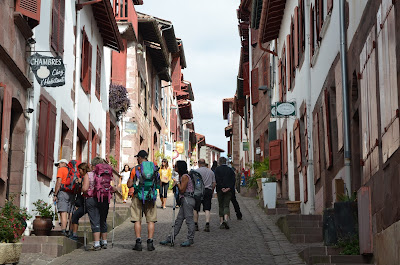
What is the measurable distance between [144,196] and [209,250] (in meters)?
1.43

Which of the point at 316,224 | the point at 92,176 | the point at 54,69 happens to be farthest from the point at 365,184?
the point at 54,69

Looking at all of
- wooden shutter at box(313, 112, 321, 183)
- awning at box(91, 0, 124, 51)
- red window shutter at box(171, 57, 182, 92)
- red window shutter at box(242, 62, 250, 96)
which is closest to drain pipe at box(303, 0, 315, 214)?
wooden shutter at box(313, 112, 321, 183)

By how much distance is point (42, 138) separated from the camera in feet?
46.2

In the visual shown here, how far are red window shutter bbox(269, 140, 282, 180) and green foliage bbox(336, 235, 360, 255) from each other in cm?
1359

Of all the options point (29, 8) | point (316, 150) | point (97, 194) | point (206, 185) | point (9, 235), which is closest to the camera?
point (9, 235)

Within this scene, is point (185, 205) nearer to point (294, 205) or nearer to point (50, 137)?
point (50, 137)

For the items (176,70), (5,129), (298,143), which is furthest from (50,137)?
(176,70)

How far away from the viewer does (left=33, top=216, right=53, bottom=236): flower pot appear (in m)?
11.4

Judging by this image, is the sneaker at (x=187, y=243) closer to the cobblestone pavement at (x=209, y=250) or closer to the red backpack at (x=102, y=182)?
the cobblestone pavement at (x=209, y=250)

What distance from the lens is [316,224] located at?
13.6 metres

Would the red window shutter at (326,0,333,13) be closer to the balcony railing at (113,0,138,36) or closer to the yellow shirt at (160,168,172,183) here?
the yellow shirt at (160,168,172,183)

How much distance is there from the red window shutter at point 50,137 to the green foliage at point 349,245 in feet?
21.8

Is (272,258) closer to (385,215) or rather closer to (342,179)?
(342,179)

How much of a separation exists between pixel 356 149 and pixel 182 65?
38.0 m
